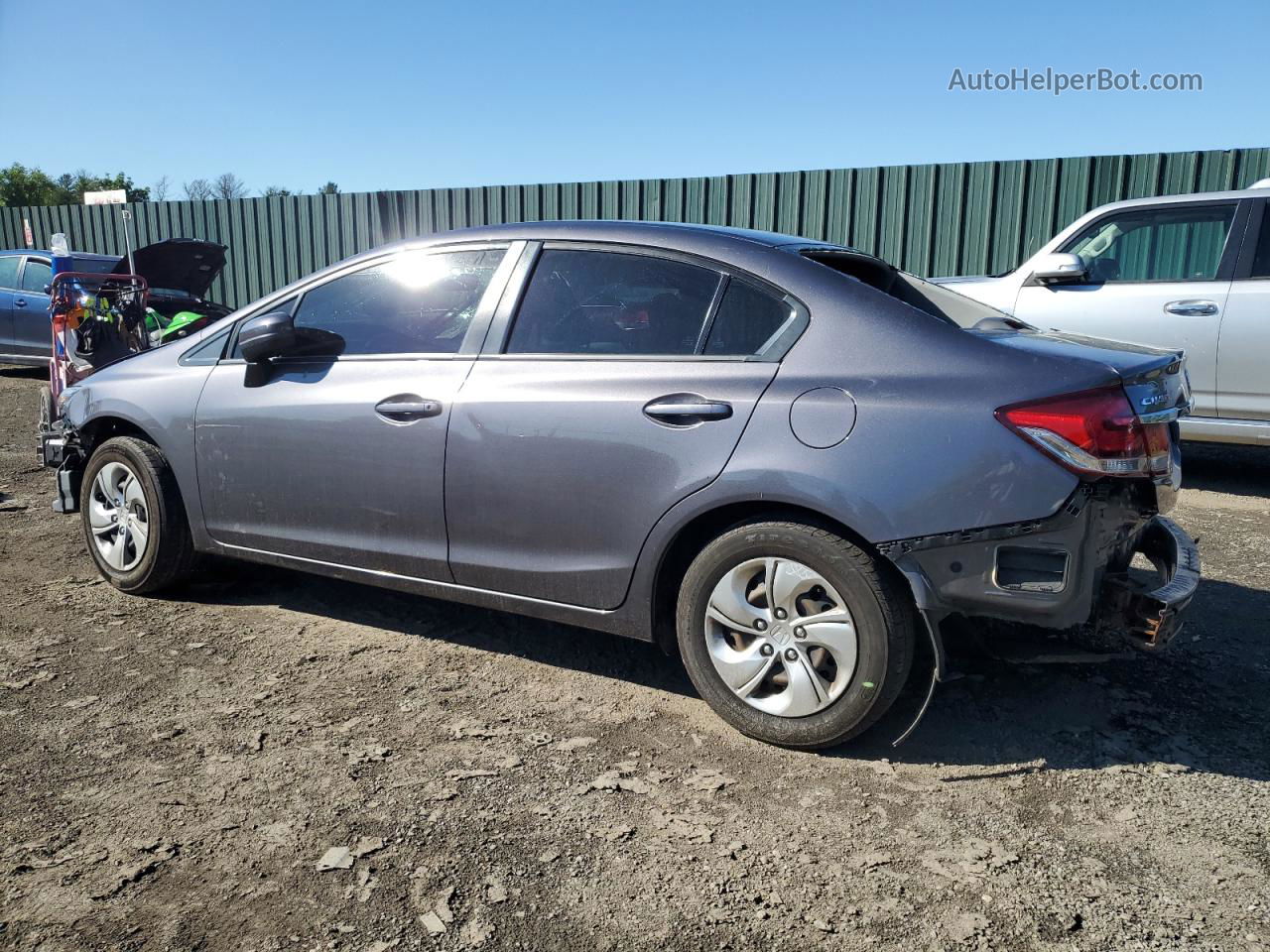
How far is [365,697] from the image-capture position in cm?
342

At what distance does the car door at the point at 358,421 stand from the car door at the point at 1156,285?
463 centimetres

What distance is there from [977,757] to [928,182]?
9.23m

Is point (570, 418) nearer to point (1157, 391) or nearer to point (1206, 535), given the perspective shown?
point (1157, 391)

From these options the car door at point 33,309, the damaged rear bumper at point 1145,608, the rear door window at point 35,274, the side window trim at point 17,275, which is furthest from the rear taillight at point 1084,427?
the side window trim at point 17,275

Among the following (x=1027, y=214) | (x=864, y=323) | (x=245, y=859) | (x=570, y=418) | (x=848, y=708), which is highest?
(x=1027, y=214)

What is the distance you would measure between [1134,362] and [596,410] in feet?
5.25

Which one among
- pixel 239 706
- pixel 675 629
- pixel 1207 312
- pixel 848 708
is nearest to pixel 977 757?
pixel 848 708

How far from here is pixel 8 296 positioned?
40.1 feet

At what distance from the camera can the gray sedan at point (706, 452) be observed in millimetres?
2730

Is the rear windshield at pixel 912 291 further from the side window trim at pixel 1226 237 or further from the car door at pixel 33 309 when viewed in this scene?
the car door at pixel 33 309

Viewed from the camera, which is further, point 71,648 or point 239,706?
point 71,648

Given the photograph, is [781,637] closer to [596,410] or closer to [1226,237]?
[596,410]

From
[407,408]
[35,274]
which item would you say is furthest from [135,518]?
[35,274]

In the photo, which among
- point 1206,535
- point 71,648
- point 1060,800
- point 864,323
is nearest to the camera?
point 1060,800
